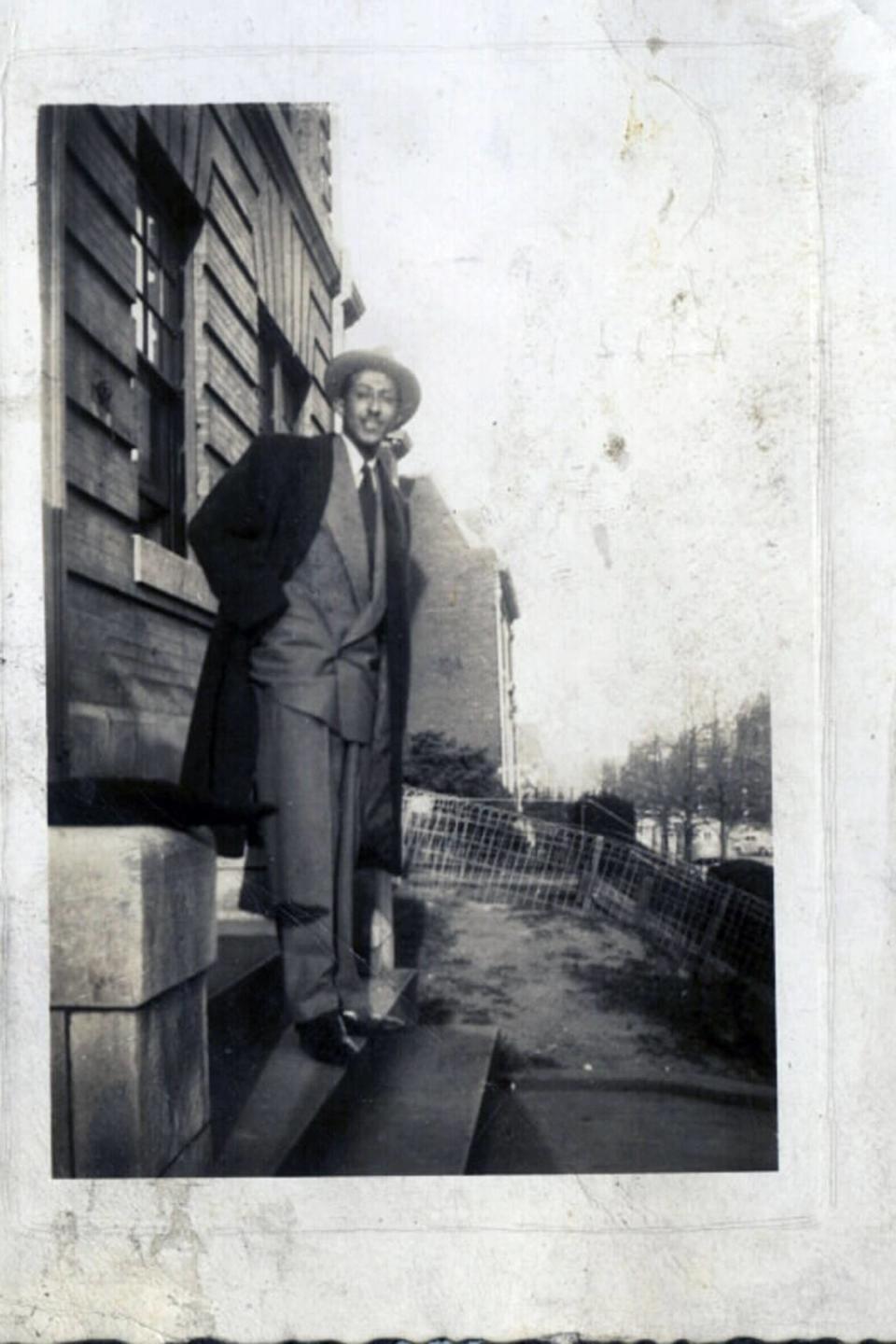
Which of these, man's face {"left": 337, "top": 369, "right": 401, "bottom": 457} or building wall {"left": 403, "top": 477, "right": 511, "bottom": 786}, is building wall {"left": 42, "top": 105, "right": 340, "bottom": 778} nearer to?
man's face {"left": 337, "top": 369, "right": 401, "bottom": 457}

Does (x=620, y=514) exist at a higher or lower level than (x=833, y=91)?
lower

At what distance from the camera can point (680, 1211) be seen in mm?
3117

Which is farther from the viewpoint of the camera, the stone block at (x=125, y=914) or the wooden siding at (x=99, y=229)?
A: the wooden siding at (x=99, y=229)

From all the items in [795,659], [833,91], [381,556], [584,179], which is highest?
[833,91]

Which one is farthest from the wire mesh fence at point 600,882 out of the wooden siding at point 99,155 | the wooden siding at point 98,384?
the wooden siding at point 99,155

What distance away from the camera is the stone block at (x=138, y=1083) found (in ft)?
9.32

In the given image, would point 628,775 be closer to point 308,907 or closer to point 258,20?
point 308,907

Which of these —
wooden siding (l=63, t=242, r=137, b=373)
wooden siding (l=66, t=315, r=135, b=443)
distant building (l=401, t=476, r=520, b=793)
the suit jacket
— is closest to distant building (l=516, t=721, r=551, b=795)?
distant building (l=401, t=476, r=520, b=793)

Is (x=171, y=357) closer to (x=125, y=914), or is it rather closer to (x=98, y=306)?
(x=98, y=306)

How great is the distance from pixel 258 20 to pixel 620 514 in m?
1.38

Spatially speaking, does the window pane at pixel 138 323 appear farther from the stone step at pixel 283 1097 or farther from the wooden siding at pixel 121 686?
the stone step at pixel 283 1097

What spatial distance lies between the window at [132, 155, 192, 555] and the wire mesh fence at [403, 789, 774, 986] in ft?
2.85

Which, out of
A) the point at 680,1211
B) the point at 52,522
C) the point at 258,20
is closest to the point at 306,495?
the point at 52,522

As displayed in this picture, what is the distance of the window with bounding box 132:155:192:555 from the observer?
305cm
